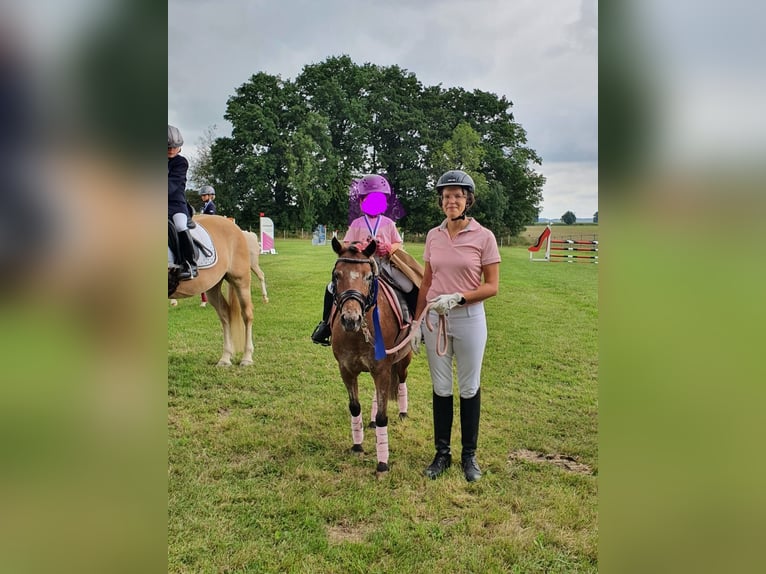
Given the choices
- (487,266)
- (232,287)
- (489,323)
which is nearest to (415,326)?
(487,266)

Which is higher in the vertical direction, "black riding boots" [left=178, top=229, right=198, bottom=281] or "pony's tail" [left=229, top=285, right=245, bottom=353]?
"black riding boots" [left=178, top=229, right=198, bottom=281]

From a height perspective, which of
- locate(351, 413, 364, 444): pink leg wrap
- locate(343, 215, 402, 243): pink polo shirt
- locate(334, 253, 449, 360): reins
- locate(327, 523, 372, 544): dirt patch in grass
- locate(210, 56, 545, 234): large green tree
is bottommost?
locate(327, 523, 372, 544): dirt patch in grass

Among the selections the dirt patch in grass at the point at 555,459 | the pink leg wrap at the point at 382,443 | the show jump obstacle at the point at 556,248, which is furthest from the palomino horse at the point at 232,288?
the show jump obstacle at the point at 556,248

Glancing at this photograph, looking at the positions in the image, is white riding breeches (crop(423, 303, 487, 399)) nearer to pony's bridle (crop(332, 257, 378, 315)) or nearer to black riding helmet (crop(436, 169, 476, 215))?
pony's bridle (crop(332, 257, 378, 315))

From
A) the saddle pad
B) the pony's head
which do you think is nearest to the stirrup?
the saddle pad

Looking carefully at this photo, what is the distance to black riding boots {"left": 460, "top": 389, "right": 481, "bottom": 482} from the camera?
3.36 m

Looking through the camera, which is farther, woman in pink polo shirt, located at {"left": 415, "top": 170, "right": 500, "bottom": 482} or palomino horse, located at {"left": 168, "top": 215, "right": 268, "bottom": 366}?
palomino horse, located at {"left": 168, "top": 215, "right": 268, "bottom": 366}

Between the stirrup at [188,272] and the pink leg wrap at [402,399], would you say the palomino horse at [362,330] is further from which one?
the stirrup at [188,272]

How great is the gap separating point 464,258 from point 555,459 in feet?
6.16

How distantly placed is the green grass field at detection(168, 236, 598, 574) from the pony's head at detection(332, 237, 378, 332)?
125cm

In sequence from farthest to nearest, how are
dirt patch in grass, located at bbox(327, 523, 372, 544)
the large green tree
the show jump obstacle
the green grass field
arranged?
the large green tree → the show jump obstacle → dirt patch in grass, located at bbox(327, 523, 372, 544) → the green grass field
